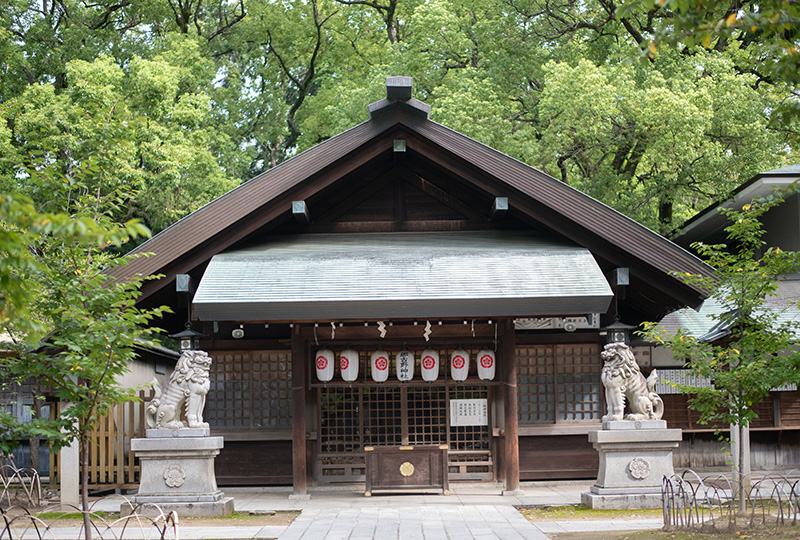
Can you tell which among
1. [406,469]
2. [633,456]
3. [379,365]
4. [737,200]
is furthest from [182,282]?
[737,200]

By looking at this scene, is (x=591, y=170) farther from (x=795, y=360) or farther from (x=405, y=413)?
(x=795, y=360)

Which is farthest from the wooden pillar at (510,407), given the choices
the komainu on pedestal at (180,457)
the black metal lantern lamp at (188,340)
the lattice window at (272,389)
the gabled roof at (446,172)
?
the black metal lantern lamp at (188,340)

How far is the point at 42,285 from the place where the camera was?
796 cm

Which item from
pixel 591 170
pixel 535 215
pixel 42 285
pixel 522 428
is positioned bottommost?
pixel 522 428

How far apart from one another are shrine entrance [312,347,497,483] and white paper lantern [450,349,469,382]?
21.7 inches

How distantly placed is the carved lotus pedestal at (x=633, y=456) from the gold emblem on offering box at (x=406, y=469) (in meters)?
2.94

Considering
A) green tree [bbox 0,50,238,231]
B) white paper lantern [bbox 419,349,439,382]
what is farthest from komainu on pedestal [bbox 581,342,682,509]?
green tree [bbox 0,50,238,231]

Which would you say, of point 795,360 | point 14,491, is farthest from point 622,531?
point 14,491

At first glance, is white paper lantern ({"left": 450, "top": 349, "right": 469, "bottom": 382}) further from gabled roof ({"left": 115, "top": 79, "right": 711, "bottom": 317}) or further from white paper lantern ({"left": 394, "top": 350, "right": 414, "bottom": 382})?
gabled roof ({"left": 115, "top": 79, "right": 711, "bottom": 317})

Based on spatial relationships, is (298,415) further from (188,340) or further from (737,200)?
(737,200)

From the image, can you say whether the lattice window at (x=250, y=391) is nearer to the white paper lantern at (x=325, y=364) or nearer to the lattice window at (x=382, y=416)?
the white paper lantern at (x=325, y=364)

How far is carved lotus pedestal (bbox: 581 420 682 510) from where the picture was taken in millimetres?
11945

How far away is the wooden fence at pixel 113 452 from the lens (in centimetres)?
1430

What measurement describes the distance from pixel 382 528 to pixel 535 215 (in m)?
6.08
